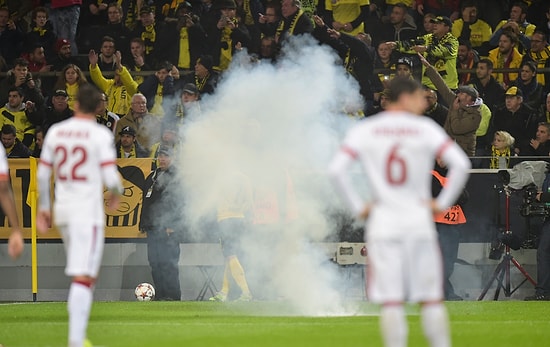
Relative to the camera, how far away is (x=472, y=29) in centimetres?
2388

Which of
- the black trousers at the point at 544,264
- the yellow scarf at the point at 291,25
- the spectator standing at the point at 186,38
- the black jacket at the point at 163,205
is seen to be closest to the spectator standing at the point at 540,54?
the black trousers at the point at 544,264

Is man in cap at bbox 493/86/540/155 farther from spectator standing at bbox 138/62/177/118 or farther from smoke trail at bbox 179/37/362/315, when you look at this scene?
spectator standing at bbox 138/62/177/118

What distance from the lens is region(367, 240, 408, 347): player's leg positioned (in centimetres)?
890

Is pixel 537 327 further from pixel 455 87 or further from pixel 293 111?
pixel 455 87

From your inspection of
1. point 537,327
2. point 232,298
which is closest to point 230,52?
point 232,298

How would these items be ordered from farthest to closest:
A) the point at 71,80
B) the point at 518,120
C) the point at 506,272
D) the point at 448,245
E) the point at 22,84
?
the point at 22,84 < the point at 71,80 < the point at 518,120 < the point at 448,245 < the point at 506,272

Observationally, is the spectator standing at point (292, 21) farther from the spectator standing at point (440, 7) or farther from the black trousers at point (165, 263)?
the black trousers at point (165, 263)

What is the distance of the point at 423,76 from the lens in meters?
21.6

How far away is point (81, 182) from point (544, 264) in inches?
424

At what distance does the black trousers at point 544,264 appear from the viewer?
19.2 meters

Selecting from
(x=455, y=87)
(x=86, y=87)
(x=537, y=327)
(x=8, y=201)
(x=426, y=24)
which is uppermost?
(x=426, y=24)

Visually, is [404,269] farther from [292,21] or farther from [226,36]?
[226,36]

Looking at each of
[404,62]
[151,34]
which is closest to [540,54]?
[404,62]

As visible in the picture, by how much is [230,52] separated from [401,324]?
1423 centimetres
